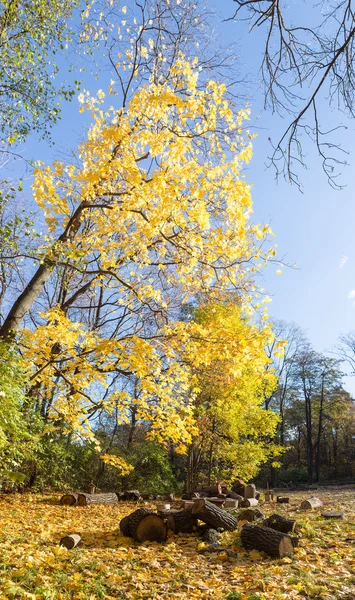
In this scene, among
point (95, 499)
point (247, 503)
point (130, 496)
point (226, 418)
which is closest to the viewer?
point (247, 503)

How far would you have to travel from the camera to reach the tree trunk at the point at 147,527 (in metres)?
6.25

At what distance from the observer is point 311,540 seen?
5.91 metres

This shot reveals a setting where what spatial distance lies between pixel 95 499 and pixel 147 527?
18.9 feet

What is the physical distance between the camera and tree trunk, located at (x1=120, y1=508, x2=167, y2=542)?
6250mm

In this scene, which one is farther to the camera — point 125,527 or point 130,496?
point 130,496

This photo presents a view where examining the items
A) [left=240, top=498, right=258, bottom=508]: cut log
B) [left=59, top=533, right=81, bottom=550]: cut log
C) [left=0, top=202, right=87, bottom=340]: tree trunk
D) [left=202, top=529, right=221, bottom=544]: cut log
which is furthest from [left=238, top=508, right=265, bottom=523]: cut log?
[left=0, top=202, right=87, bottom=340]: tree trunk

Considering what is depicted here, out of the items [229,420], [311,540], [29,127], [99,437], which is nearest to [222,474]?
[229,420]

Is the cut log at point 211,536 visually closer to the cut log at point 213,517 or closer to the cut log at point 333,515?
the cut log at point 213,517

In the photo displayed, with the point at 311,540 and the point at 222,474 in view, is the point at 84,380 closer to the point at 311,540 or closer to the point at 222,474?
the point at 311,540

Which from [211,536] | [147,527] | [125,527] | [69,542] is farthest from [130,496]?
[69,542]

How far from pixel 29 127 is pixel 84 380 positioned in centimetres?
507

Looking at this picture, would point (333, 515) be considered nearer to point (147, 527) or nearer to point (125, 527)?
point (147, 527)

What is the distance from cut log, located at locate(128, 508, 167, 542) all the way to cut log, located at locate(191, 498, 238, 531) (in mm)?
627

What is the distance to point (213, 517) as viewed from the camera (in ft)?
21.5
